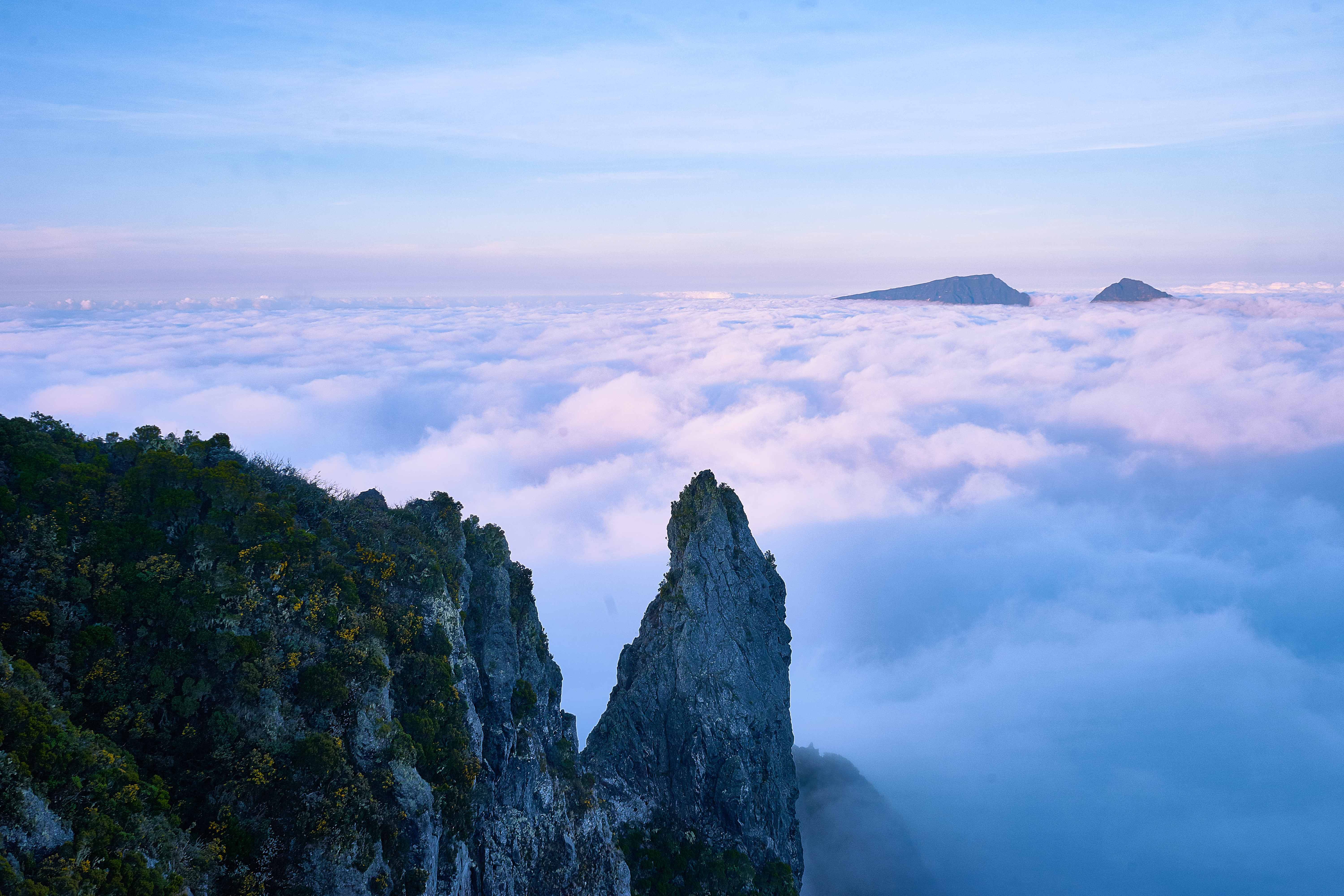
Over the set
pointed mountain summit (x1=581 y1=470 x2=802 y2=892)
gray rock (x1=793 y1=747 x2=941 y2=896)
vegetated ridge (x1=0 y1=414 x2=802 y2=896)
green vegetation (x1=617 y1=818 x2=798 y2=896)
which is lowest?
gray rock (x1=793 y1=747 x2=941 y2=896)

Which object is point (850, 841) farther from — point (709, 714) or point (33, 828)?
point (33, 828)

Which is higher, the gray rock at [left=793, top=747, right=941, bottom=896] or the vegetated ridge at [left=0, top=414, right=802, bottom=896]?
the vegetated ridge at [left=0, top=414, right=802, bottom=896]

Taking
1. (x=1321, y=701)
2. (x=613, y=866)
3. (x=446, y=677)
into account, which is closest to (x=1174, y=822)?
(x=1321, y=701)

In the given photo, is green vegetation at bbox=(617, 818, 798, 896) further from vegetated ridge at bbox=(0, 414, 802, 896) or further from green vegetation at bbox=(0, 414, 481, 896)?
green vegetation at bbox=(0, 414, 481, 896)

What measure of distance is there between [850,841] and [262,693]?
7119 cm

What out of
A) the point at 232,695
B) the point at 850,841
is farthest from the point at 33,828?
the point at 850,841

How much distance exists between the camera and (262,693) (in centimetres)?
2112

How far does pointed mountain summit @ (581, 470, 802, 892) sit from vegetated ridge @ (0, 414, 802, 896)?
4.43 m

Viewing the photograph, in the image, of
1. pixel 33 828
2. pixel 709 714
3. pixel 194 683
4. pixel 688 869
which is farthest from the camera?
pixel 709 714

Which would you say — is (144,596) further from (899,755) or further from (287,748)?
(899,755)

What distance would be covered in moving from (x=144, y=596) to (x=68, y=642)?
2.08 meters

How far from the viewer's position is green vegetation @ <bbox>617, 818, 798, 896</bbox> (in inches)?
1506

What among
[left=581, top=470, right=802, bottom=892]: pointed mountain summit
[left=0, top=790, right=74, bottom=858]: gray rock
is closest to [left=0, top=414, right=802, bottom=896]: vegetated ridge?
[left=0, top=790, right=74, bottom=858]: gray rock

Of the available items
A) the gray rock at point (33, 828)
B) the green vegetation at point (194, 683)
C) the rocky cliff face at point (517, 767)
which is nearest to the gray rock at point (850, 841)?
the rocky cliff face at point (517, 767)
